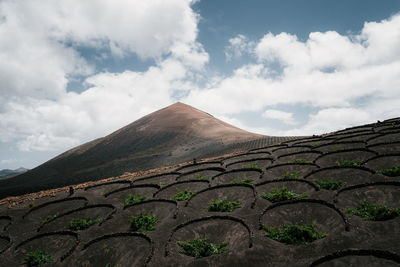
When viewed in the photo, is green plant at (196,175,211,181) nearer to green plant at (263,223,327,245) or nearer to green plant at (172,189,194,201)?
green plant at (172,189,194,201)

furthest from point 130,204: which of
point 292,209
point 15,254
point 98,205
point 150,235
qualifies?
point 292,209

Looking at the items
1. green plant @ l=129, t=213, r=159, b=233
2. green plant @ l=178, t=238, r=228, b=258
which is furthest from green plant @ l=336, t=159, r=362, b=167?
green plant @ l=129, t=213, r=159, b=233

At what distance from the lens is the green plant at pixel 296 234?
543 cm

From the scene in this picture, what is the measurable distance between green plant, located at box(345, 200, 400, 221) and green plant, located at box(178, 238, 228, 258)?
340cm

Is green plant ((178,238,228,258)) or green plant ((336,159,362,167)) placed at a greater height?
green plant ((336,159,362,167))

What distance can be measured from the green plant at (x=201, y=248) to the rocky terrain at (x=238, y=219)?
0.02 metres

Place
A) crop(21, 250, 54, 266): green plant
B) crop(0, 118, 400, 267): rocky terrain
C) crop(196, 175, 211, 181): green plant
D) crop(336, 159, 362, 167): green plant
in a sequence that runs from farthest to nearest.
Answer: crop(196, 175, 211, 181): green plant, crop(336, 159, 362, 167): green plant, crop(21, 250, 54, 266): green plant, crop(0, 118, 400, 267): rocky terrain

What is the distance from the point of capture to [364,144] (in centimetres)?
1121

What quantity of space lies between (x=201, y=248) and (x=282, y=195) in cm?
324

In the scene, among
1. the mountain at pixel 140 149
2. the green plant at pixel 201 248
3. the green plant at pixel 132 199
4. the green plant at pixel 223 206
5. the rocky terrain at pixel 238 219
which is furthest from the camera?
the mountain at pixel 140 149

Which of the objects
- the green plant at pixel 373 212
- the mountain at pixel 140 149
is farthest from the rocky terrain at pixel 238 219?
the mountain at pixel 140 149

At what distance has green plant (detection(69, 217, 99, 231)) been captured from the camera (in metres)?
7.91

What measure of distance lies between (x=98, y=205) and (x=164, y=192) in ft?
8.61

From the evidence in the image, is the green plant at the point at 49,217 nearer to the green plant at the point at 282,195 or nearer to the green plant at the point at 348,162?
the green plant at the point at 282,195
